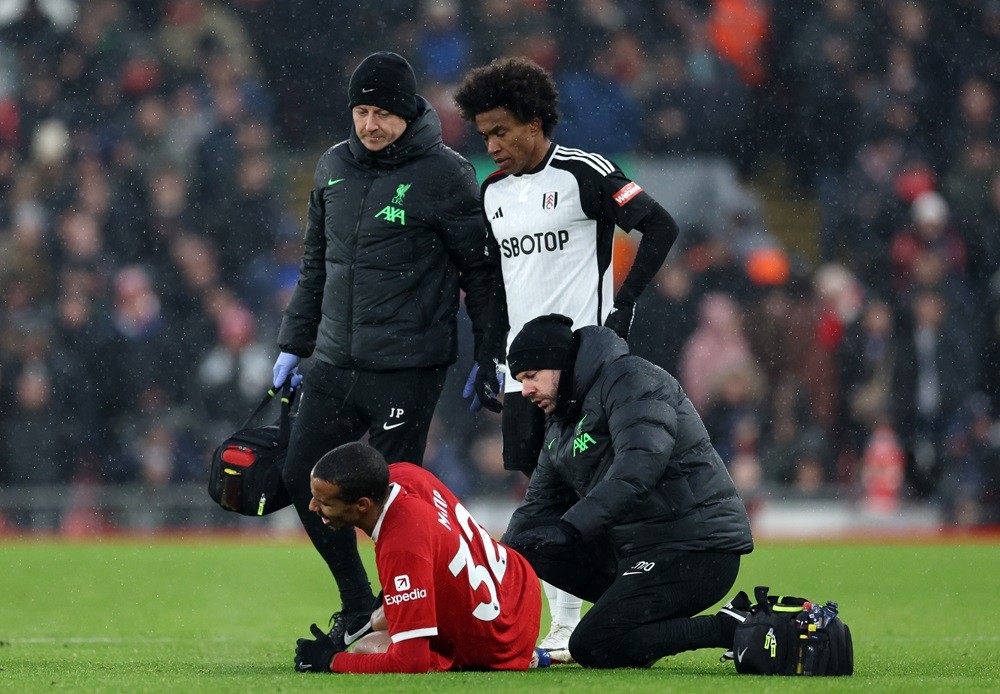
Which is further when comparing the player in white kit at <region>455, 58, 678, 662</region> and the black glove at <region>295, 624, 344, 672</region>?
the player in white kit at <region>455, 58, 678, 662</region>

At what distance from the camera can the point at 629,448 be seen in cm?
574

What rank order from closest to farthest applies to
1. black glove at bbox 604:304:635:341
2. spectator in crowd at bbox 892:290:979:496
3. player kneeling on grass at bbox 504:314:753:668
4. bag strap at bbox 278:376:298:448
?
player kneeling on grass at bbox 504:314:753:668
black glove at bbox 604:304:635:341
bag strap at bbox 278:376:298:448
spectator in crowd at bbox 892:290:979:496

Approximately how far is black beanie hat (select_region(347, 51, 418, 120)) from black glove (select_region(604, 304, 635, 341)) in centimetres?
116

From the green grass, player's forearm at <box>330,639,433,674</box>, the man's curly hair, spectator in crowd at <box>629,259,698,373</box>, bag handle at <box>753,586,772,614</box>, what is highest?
the man's curly hair

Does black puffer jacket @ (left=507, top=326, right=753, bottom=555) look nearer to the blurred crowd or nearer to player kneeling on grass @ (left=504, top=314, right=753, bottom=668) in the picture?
player kneeling on grass @ (left=504, top=314, right=753, bottom=668)

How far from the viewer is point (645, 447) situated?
225 inches

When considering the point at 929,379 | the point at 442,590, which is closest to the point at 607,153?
the point at 929,379

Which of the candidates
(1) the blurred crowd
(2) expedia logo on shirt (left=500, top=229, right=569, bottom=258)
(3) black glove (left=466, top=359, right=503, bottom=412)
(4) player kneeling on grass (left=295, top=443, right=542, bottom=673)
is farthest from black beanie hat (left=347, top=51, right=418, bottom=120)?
(1) the blurred crowd

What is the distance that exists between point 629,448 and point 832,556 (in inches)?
269

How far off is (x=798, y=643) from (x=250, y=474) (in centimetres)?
229

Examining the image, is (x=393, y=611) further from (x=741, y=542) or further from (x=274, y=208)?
(x=274, y=208)

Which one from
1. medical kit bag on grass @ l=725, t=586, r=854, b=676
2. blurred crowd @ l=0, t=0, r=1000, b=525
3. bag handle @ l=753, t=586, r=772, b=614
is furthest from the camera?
blurred crowd @ l=0, t=0, r=1000, b=525

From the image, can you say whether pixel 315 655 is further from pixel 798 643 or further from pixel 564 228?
pixel 564 228

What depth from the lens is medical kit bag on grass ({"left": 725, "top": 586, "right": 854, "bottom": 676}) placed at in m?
5.65
